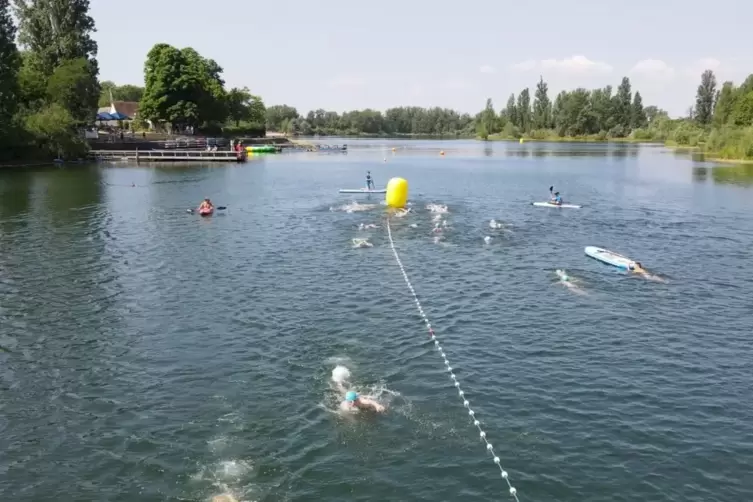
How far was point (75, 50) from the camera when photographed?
11356 centimetres

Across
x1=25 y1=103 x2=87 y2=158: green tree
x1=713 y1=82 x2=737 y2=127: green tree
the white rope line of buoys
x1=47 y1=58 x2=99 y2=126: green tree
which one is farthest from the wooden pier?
x1=713 y1=82 x2=737 y2=127: green tree

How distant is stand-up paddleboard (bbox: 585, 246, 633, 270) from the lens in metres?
36.7

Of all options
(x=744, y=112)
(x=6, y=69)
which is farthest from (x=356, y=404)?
(x=744, y=112)

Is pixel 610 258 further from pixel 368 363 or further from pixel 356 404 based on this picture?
pixel 356 404

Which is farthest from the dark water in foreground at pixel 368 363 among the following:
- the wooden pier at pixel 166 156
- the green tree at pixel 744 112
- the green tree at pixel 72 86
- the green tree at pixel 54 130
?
the green tree at pixel 744 112

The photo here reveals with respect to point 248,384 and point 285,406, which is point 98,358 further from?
point 285,406

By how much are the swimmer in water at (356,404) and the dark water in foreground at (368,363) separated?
2.17 feet

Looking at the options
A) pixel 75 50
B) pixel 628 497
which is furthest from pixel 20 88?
pixel 628 497

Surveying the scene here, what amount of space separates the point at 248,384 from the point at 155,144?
117 m

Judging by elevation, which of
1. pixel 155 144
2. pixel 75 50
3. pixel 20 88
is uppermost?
pixel 75 50

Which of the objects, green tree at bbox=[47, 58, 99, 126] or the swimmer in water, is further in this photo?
green tree at bbox=[47, 58, 99, 126]

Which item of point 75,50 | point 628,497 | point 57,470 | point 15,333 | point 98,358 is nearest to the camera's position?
point 628,497

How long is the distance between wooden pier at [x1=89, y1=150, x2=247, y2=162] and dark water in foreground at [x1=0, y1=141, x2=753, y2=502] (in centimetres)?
6989

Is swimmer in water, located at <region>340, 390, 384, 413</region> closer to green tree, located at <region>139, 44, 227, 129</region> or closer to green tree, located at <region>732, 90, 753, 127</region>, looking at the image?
green tree, located at <region>139, 44, 227, 129</region>
